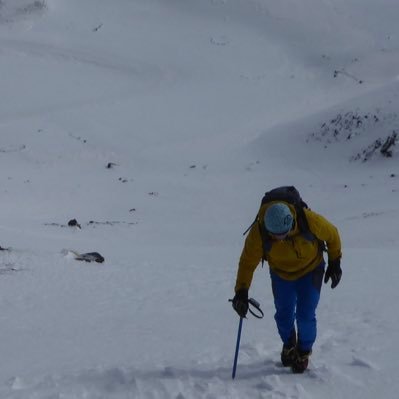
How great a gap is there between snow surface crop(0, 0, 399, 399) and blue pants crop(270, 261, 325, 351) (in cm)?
31

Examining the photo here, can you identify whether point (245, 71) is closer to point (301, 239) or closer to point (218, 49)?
point (218, 49)

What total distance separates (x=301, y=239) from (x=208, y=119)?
27519 millimetres

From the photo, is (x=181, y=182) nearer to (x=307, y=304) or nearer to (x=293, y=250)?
(x=307, y=304)

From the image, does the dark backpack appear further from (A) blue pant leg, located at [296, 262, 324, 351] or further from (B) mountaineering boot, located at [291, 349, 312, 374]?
(B) mountaineering boot, located at [291, 349, 312, 374]

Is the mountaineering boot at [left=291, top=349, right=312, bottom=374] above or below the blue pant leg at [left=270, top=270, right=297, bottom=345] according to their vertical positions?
below

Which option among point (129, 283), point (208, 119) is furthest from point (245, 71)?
point (129, 283)

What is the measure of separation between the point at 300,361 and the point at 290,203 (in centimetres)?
147

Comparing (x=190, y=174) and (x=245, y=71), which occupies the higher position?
(x=245, y=71)

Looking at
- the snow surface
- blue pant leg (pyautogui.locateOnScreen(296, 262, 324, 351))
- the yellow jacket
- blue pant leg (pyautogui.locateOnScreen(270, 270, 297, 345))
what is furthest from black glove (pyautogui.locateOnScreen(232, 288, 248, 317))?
the snow surface

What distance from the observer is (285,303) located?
507 centimetres

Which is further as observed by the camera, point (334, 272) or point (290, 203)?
point (334, 272)

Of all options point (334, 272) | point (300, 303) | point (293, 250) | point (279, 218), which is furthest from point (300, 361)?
point (279, 218)

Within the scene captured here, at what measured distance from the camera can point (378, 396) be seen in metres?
4.55

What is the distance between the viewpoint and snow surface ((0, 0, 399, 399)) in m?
5.63
